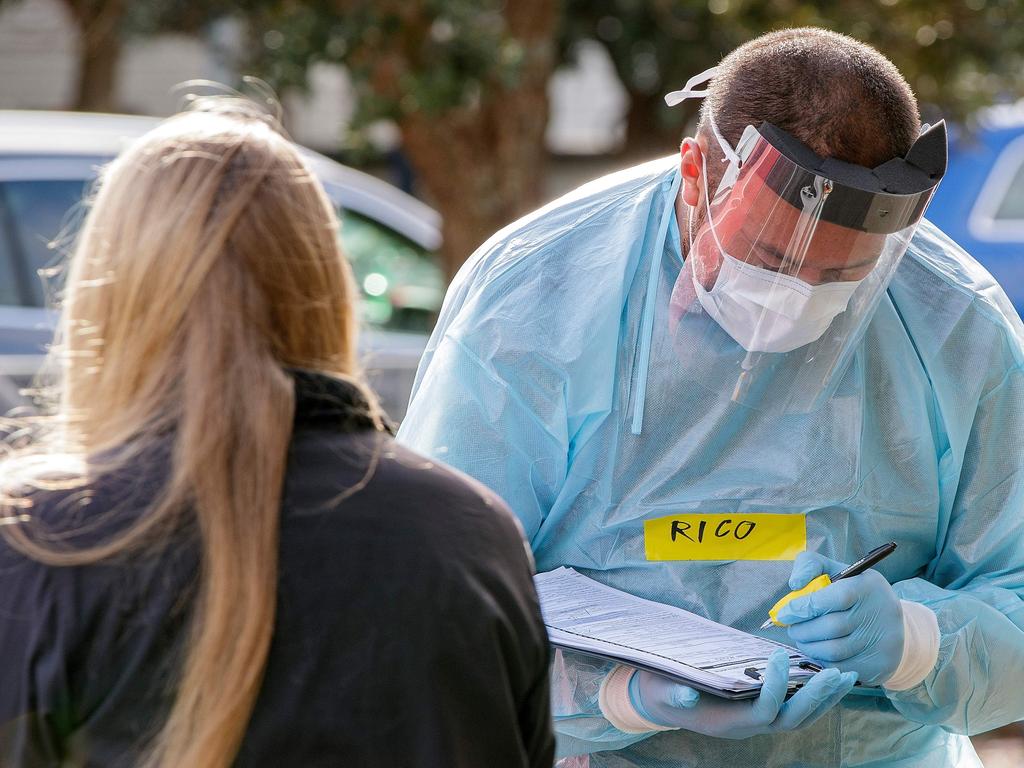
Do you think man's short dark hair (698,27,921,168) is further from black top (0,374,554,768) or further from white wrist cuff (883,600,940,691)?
black top (0,374,554,768)

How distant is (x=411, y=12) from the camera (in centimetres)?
497

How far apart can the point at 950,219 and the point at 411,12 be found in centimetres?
326

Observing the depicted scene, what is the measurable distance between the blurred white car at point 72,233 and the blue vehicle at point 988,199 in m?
2.76

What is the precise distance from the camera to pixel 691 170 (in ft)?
7.02

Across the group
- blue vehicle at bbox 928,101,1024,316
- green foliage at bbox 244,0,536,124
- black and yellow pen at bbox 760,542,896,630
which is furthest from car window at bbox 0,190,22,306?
blue vehicle at bbox 928,101,1024,316

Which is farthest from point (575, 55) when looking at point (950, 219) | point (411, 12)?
point (411, 12)

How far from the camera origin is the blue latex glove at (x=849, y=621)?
1893 mm

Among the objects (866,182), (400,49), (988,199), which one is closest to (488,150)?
(400,49)

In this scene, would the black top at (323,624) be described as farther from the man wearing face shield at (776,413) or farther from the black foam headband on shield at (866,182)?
the black foam headband on shield at (866,182)

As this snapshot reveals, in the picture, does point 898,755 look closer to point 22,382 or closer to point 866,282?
point 866,282

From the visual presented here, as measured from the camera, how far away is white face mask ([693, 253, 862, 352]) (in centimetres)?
207

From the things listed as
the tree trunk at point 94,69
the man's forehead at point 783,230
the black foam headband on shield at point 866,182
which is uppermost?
the black foam headband on shield at point 866,182

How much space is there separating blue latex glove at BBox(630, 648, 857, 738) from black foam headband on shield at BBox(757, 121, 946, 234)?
2.19ft

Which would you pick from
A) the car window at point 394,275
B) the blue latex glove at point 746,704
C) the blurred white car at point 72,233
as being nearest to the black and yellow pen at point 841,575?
the blue latex glove at point 746,704
